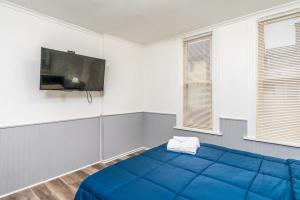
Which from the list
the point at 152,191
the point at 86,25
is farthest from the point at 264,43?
the point at 86,25

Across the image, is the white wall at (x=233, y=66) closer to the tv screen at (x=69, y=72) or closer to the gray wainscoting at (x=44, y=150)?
the tv screen at (x=69, y=72)

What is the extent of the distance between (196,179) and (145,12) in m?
2.12

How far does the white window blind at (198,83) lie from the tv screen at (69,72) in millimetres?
1545

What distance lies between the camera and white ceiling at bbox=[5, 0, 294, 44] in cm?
210

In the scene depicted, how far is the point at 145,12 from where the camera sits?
2328mm

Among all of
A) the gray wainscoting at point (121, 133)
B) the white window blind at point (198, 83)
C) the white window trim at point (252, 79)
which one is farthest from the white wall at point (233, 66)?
the gray wainscoting at point (121, 133)

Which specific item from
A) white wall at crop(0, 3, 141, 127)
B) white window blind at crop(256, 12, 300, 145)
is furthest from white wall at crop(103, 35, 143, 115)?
white window blind at crop(256, 12, 300, 145)

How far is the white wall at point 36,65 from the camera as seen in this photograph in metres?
2.11

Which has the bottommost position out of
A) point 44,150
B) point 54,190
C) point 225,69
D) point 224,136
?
point 54,190

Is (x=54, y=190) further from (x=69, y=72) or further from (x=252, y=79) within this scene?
(x=252, y=79)

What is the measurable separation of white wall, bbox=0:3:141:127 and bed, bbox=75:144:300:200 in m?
1.53

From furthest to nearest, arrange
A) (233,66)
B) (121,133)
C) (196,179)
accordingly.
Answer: (121,133) < (233,66) < (196,179)

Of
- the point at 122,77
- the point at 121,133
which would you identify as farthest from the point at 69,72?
the point at 121,133

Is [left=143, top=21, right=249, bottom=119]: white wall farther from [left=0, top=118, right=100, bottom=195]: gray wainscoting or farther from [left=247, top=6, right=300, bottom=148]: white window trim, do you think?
→ [left=0, top=118, right=100, bottom=195]: gray wainscoting
